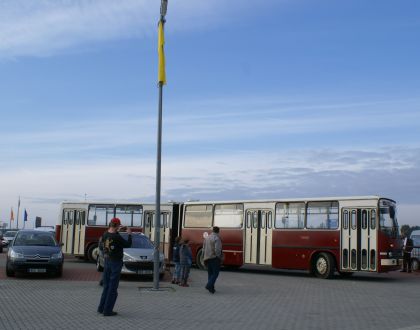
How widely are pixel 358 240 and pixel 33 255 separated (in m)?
11.4

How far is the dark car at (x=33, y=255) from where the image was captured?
64.2 feet

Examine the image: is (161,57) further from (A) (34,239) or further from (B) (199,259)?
(B) (199,259)

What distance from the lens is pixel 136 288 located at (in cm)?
1772

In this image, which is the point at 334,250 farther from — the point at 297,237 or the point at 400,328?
the point at 400,328

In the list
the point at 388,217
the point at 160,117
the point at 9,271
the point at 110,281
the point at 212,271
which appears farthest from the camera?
the point at 388,217

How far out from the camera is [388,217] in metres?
22.6

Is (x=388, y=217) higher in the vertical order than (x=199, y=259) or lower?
higher

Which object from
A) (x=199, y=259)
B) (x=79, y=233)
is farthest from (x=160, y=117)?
(x=79, y=233)

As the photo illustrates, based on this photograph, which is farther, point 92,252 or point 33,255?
point 92,252

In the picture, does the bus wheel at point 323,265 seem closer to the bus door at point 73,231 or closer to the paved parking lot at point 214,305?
the paved parking lot at point 214,305

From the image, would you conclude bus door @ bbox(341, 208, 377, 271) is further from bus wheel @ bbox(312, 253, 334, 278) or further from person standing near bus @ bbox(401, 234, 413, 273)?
person standing near bus @ bbox(401, 234, 413, 273)

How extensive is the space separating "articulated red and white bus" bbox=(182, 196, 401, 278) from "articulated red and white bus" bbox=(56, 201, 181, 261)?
4.84 feet

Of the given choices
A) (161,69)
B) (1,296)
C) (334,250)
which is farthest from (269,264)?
(1,296)

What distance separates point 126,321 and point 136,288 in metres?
6.52
